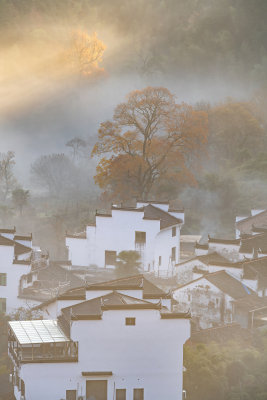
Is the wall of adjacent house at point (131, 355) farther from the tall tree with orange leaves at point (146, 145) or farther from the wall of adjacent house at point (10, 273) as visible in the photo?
the tall tree with orange leaves at point (146, 145)

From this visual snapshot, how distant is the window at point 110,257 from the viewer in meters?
28.5

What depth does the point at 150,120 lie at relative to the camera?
35469 mm

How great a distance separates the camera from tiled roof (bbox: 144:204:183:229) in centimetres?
2864

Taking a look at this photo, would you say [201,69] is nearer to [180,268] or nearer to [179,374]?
[180,268]

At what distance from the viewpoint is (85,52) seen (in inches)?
1785

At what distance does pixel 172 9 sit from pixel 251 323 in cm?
2811

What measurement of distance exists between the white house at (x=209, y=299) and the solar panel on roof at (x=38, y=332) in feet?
18.9

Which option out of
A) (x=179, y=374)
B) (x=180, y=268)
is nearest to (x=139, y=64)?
(x=180, y=268)

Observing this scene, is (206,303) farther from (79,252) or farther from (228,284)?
(79,252)

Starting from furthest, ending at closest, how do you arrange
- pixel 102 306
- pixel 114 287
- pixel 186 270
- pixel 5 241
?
pixel 186 270
pixel 5 241
pixel 114 287
pixel 102 306

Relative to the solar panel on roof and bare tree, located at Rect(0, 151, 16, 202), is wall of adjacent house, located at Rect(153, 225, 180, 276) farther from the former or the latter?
bare tree, located at Rect(0, 151, 16, 202)

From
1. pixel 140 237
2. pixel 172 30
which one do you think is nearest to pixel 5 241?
pixel 140 237

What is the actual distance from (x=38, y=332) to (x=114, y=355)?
2.07 meters

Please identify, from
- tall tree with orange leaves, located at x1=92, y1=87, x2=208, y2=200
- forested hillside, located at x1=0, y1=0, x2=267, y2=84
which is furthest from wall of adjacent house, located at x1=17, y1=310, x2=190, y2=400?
forested hillside, located at x1=0, y1=0, x2=267, y2=84
